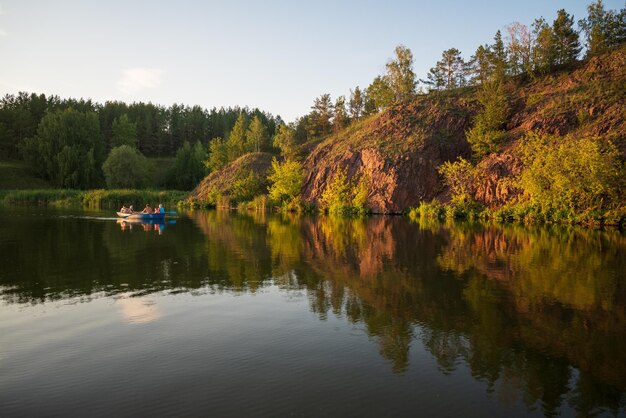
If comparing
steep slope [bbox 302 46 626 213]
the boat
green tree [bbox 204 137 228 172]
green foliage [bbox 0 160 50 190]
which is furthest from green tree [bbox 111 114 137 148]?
the boat

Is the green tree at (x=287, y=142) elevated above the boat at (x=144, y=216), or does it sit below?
above

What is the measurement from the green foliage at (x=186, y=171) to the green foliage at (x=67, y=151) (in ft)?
62.6

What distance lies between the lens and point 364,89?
108 meters

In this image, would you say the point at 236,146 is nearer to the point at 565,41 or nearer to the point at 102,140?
the point at 102,140

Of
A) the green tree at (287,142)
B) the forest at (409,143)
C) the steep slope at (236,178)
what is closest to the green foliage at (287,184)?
the forest at (409,143)

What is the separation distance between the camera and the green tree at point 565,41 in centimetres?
7862

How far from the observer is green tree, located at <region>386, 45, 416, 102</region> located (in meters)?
90.8

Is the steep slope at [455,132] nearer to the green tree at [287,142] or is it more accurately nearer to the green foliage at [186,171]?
the green tree at [287,142]

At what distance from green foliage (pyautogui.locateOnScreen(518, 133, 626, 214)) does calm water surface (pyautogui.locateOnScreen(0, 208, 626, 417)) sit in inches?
923

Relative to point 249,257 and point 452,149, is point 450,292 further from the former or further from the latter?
point 452,149

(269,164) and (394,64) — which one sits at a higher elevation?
(394,64)

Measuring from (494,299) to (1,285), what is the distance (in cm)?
1811

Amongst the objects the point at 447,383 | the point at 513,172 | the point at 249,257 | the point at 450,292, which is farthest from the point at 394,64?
the point at 447,383

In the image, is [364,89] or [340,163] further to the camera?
[364,89]
